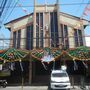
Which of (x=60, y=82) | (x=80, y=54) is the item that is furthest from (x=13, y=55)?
(x=80, y=54)

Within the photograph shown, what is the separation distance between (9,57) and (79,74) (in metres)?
9.90

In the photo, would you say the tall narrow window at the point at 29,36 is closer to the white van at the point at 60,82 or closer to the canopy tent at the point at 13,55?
the canopy tent at the point at 13,55

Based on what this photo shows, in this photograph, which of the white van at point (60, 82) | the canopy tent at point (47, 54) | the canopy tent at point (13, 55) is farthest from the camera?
the canopy tent at point (47, 54)

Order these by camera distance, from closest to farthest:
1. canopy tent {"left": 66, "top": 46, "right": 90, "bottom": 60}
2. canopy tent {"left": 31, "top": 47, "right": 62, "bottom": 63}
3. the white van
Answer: the white van → canopy tent {"left": 66, "top": 46, "right": 90, "bottom": 60} → canopy tent {"left": 31, "top": 47, "right": 62, "bottom": 63}

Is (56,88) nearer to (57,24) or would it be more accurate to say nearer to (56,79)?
(56,79)

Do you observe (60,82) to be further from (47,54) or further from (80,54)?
(80,54)

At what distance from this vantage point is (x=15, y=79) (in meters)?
31.3

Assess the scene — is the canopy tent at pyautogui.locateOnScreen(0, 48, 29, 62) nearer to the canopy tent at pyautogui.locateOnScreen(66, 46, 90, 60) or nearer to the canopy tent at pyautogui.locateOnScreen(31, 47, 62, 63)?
the canopy tent at pyautogui.locateOnScreen(31, 47, 62, 63)

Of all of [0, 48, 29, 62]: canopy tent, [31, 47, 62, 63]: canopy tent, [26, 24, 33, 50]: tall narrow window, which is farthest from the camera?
[26, 24, 33, 50]: tall narrow window

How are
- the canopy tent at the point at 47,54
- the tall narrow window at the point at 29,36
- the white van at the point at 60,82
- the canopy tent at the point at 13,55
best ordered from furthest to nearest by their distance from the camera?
the tall narrow window at the point at 29,36
the canopy tent at the point at 47,54
the canopy tent at the point at 13,55
the white van at the point at 60,82

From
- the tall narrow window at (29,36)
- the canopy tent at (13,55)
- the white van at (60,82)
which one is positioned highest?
the tall narrow window at (29,36)

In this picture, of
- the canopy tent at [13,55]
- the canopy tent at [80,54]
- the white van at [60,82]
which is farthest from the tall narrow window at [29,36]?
the white van at [60,82]

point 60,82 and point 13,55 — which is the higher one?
point 13,55

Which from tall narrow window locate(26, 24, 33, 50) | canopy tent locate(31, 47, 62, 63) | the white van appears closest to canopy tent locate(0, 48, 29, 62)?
canopy tent locate(31, 47, 62, 63)
